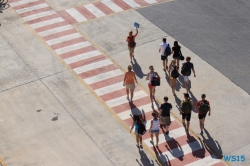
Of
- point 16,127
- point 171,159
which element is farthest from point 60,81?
point 171,159

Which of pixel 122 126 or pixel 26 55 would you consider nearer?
pixel 122 126

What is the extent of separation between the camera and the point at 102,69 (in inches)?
989

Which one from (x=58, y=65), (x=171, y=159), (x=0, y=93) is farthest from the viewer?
(x=58, y=65)

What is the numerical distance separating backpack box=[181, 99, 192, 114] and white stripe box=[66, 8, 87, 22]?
10720 millimetres

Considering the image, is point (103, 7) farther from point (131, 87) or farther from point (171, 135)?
point (171, 135)

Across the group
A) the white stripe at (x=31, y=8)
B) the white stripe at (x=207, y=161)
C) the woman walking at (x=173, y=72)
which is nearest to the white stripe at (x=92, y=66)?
the woman walking at (x=173, y=72)

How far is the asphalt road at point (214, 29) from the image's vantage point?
25531 millimetres

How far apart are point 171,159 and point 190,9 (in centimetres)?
1272

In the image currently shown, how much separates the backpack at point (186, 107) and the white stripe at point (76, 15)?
1072 centimetres

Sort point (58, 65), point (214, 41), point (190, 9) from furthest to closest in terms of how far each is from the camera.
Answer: point (190, 9) < point (214, 41) < point (58, 65)

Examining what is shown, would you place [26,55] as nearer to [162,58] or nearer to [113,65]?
[113,65]

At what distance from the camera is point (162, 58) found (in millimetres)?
24625

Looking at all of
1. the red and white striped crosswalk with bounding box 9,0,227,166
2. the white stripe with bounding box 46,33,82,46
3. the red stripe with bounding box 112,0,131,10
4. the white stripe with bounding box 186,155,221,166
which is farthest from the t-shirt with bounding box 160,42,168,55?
the red stripe with bounding box 112,0,131,10

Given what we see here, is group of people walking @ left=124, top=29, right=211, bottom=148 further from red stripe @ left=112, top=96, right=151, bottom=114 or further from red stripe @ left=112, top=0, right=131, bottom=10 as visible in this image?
red stripe @ left=112, top=0, right=131, bottom=10
